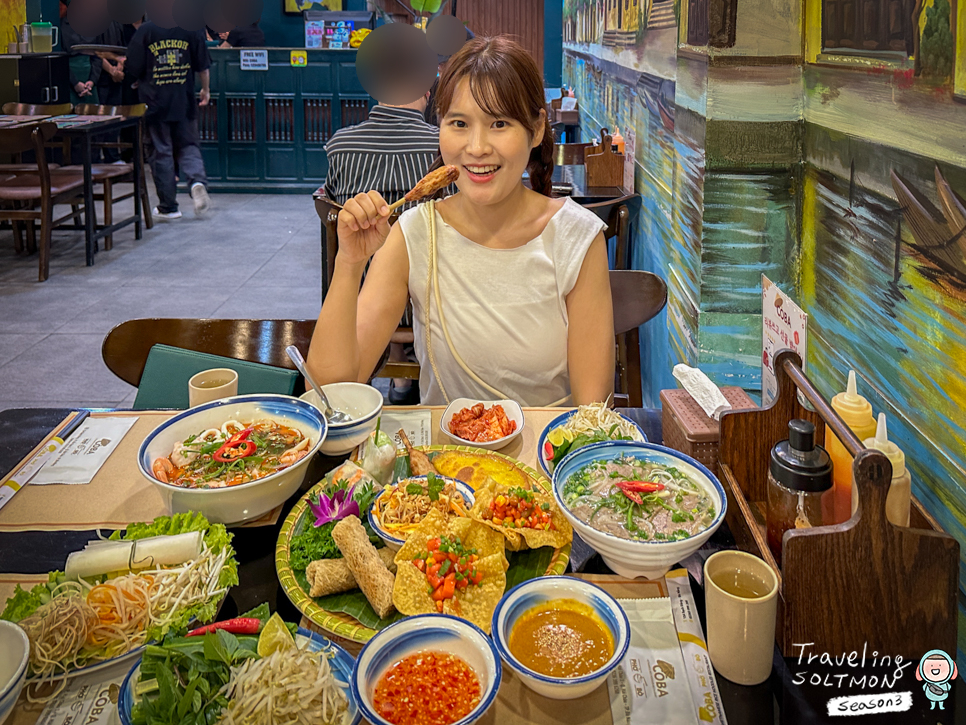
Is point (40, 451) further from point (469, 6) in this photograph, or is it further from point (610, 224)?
point (469, 6)

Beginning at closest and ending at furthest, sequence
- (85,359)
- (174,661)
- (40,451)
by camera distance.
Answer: (174,661) → (40,451) → (85,359)

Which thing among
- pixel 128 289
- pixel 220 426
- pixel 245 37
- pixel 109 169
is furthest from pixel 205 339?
pixel 245 37

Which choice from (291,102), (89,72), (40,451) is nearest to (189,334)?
(40,451)

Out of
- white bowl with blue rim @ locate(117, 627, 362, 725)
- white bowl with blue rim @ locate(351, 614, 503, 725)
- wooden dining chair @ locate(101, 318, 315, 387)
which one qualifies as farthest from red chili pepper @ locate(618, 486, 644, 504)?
wooden dining chair @ locate(101, 318, 315, 387)

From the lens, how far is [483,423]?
1498 mm

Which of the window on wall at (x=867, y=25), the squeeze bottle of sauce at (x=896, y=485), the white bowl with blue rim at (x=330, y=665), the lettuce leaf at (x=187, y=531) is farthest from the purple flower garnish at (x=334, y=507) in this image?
the window on wall at (x=867, y=25)

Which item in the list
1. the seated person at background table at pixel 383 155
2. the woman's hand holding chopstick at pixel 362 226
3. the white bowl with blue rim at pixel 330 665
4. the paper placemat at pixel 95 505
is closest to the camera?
the white bowl with blue rim at pixel 330 665

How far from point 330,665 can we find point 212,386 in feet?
2.55

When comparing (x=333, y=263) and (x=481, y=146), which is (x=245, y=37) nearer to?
(x=333, y=263)

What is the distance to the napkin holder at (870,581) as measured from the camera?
35.0 inches

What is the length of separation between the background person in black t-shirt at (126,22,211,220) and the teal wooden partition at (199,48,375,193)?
2.81ft

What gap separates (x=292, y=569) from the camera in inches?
43.8

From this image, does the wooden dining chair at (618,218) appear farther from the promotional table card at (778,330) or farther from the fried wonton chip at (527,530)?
the fried wonton chip at (527,530)

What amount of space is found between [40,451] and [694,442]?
→ 3.77 ft
